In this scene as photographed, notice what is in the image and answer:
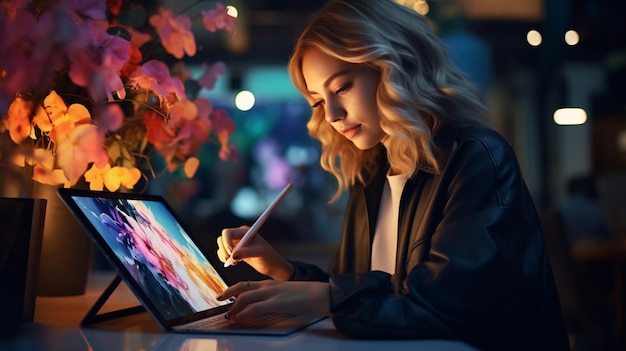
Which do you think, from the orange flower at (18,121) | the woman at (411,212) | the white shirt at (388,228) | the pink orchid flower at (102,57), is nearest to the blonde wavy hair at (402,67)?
the woman at (411,212)

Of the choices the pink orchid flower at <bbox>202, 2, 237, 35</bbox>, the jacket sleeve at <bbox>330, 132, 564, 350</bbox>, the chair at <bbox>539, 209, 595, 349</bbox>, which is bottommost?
the chair at <bbox>539, 209, 595, 349</bbox>

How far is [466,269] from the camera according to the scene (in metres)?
1.03

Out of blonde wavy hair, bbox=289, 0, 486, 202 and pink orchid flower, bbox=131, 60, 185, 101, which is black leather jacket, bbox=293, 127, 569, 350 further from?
pink orchid flower, bbox=131, 60, 185, 101

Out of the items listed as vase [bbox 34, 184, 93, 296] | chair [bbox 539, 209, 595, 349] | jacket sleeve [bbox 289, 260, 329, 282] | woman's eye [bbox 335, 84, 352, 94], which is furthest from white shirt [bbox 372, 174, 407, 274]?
chair [bbox 539, 209, 595, 349]

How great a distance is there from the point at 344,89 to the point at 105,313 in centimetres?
60

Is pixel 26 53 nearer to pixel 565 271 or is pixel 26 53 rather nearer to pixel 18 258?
pixel 18 258

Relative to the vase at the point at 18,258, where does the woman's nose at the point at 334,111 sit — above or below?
above

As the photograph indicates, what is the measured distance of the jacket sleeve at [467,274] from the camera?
0.98m

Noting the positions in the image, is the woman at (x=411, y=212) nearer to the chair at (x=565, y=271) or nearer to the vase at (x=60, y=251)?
the vase at (x=60, y=251)

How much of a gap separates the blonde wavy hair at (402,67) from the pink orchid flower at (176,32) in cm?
24

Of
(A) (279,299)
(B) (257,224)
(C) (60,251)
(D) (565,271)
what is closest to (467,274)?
(A) (279,299)

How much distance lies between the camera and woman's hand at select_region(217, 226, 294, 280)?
1320mm

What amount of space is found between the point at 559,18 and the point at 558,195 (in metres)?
4.85

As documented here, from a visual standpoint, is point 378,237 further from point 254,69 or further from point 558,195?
point 558,195
